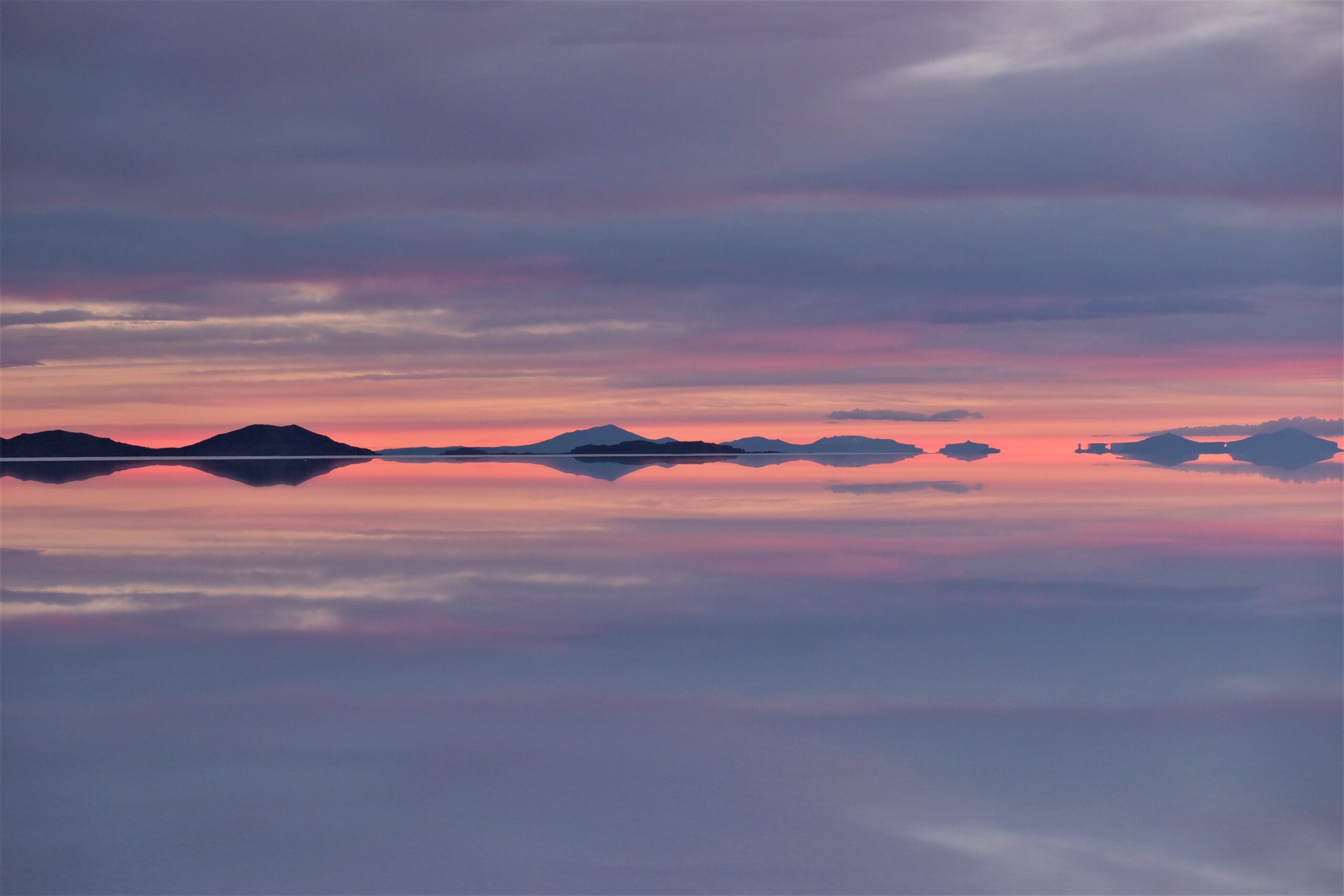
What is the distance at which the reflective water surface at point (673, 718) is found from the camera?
6891 mm

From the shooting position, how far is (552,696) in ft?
34.6

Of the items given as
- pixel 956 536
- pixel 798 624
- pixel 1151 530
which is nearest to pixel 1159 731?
pixel 798 624

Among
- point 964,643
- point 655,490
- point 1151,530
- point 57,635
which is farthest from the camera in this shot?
point 655,490

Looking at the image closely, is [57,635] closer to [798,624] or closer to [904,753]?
[798,624]

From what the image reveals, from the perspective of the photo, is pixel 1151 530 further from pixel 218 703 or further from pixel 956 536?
pixel 218 703

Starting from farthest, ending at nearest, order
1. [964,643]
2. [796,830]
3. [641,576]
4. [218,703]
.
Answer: [641,576]
[964,643]
[218,703]
[796,830]

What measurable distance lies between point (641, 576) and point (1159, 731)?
9.93 m

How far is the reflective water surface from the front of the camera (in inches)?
271

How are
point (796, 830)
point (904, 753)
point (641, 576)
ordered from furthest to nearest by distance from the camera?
point (641, 576)
point (904, 753)
point (796, 830)

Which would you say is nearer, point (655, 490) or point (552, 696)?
point (552, 696)

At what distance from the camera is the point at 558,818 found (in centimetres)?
740

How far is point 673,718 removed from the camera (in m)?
9.79

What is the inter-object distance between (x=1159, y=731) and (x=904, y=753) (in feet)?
8.19

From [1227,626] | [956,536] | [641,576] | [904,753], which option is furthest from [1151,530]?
[904,753]
